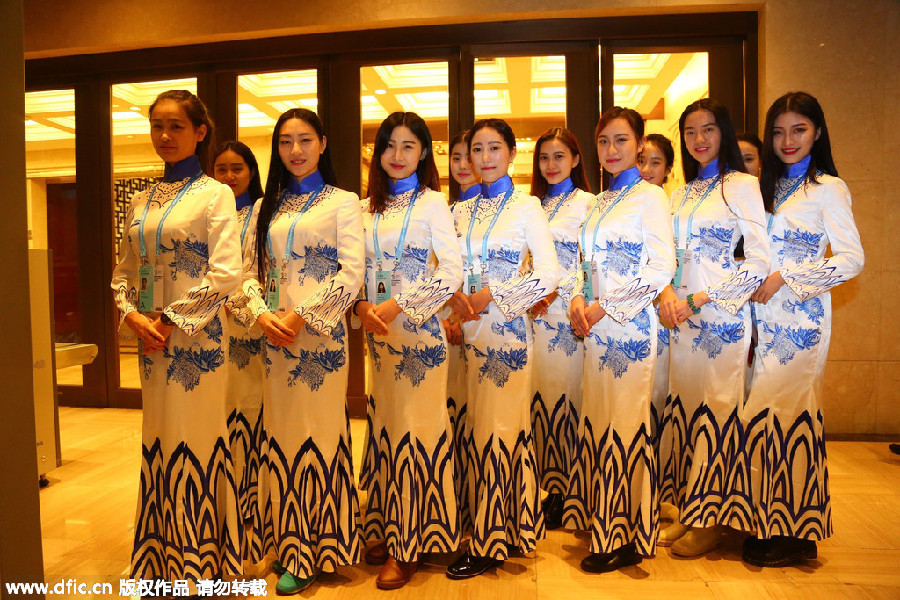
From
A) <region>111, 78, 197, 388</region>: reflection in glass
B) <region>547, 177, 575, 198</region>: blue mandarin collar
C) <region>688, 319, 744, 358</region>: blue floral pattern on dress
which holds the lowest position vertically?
<region>688, 319, 744, 358</region>: blue floral pattern on dress

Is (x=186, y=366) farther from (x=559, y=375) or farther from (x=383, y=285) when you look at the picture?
(x=559, y=375)

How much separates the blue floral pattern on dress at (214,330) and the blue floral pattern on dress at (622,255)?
1.53 meters

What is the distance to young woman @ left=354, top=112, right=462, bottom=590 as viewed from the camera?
2242mm

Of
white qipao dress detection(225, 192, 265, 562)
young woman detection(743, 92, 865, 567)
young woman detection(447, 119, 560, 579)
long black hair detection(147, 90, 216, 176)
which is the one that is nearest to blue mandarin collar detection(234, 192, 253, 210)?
white qipao dress detection(225, 192, 265, 562)

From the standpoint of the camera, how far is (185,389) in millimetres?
2064

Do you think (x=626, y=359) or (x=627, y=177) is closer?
(x=626, y=359)

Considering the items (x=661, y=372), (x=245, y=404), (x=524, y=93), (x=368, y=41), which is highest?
(x=368, y=41)

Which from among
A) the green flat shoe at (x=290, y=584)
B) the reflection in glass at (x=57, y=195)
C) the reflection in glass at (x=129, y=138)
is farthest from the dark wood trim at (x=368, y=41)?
the green flat shoe at (x=290, y=584)

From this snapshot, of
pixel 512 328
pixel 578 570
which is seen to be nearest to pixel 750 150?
pixel 512 328

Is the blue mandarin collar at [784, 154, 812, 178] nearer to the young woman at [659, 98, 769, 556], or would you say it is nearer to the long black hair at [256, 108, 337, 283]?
the young woman at [659, 98, 769, 556]

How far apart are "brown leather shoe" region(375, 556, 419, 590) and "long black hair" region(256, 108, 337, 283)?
4.04ft

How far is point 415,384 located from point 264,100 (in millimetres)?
3854

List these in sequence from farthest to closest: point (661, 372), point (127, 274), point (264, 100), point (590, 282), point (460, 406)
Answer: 1. point (264, 100)
2. point (661, 372)
3. point (460, 406)
4. point (590, 282)
5. point (127, 274)

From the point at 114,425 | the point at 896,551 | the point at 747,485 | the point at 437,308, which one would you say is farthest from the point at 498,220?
the point at 114,425
